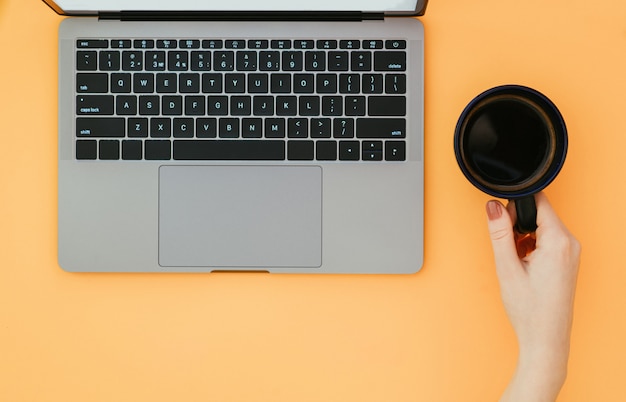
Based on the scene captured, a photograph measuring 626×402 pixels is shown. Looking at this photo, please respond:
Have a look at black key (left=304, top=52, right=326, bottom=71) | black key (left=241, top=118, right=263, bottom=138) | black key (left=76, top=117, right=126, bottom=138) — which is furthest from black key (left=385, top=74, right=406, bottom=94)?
black key (left=76, top=117, right=126, bottom=138)

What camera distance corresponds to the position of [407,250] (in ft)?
2.50

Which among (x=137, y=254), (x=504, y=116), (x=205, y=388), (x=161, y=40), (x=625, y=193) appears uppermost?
(x=161, y=40)

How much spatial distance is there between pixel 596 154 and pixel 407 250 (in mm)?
354

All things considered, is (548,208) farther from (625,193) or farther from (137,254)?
(137,254)

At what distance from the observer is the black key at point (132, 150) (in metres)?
0.75

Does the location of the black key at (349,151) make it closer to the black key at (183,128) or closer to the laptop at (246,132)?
the laptop at (246,132)

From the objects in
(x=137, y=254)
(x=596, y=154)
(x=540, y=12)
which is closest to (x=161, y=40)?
(x=137, y=254)

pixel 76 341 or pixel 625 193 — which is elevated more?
pixel 625 193

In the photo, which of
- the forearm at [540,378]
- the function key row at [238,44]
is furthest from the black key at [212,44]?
the forearm at [540,378]

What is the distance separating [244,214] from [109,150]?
23 centimetres

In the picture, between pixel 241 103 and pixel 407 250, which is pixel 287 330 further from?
pixel 241 103

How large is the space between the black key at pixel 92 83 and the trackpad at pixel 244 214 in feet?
0.53

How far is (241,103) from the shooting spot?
2.48 feet

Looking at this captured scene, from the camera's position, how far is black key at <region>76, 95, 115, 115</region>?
76 centimetres
